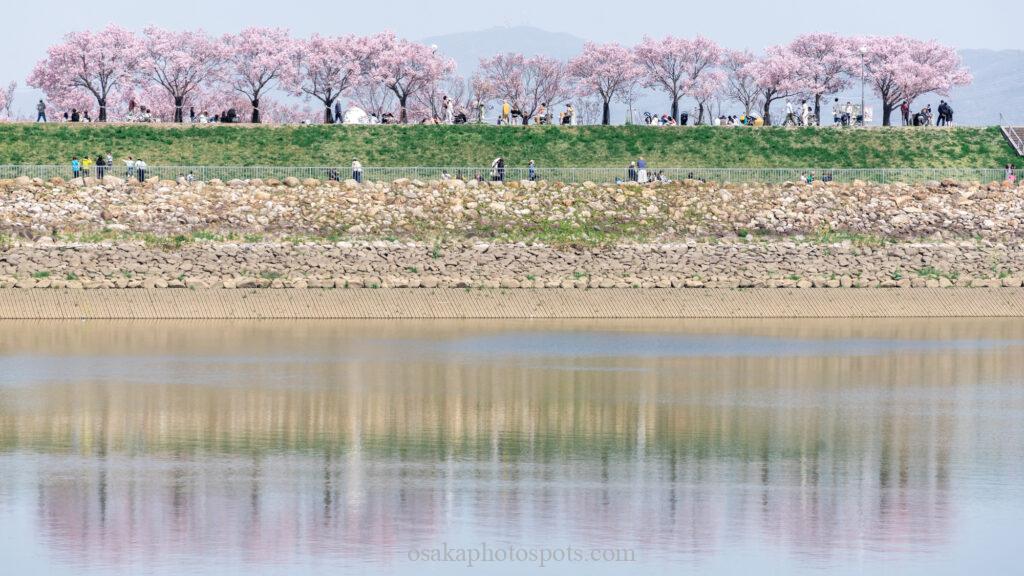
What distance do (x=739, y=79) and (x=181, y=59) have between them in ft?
160

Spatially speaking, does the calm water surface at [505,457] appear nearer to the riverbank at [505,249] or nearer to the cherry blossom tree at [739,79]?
the riverbank at [505,249]

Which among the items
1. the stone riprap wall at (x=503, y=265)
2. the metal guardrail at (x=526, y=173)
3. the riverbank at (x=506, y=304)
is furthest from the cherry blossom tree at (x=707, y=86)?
the riverbank at (x=506, y=304)

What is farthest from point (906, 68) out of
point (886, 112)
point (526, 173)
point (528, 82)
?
point (526, 173)

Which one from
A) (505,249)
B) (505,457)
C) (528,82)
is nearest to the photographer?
(505,457)

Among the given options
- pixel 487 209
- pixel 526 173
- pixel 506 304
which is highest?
pixel 526 173

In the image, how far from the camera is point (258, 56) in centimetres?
12288

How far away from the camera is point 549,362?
3500 cm

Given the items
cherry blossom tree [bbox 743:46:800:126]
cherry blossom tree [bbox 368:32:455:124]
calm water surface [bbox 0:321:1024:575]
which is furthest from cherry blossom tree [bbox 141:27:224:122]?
calm water surface [bbox 0:321:1024:575]

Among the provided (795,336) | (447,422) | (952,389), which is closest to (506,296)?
(795,336)

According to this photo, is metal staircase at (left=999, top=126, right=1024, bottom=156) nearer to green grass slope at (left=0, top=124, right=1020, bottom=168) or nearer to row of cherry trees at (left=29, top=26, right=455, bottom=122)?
green grass slope at (left=0, top=124, right=1020, bottom=168)

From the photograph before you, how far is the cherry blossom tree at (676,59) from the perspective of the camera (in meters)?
129

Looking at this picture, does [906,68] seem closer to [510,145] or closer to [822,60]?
[822,60]

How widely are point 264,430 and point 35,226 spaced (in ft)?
103

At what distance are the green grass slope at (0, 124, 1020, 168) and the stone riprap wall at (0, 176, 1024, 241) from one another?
1739cm
